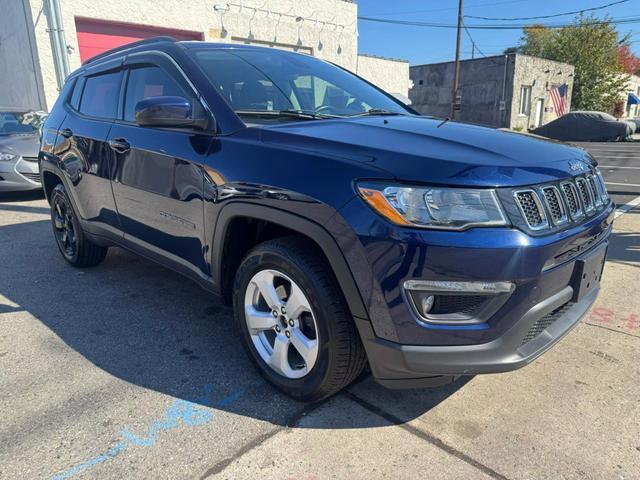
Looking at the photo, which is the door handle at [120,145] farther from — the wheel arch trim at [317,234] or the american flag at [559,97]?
the american flag at [559,97]

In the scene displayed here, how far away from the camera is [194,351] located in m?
2.93

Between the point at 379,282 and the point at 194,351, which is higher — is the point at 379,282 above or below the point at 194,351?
above

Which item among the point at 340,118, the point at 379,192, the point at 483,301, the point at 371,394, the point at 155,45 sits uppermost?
the point at 155,45

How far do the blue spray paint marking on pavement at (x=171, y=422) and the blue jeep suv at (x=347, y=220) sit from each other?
1.11ft

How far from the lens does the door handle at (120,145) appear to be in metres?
3.16

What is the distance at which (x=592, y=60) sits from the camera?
36500mm

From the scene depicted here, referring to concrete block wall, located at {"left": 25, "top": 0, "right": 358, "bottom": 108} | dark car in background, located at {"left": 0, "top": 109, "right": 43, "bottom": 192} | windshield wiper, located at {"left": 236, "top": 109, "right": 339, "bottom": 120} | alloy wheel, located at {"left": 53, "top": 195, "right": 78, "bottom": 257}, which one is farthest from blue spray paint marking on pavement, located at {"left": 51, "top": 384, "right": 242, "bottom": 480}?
concrete block wall, located at {"left": 25, "top": 0, "right": 358, "bottom": 108}

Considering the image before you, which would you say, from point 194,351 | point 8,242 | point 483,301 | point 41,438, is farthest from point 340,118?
point 8,242

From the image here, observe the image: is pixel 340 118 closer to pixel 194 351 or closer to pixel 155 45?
pixel 155 45

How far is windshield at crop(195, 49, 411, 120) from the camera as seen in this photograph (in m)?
2.76

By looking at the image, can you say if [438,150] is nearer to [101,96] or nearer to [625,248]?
[101,96]

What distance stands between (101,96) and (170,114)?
1.62m

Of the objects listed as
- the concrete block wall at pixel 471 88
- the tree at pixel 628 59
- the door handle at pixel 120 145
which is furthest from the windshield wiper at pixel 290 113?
the tree at pixel 628 59

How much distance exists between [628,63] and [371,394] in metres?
64.5
